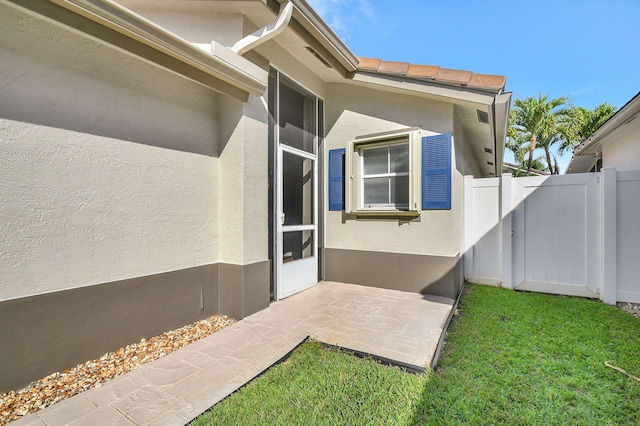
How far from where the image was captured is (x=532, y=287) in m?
5.52

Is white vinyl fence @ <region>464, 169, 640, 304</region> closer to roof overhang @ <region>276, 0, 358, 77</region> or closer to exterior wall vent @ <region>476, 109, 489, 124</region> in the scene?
exterior wall vent @ <region>476, 109, 489, 124</region>

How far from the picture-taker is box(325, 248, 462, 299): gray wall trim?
17.4ft

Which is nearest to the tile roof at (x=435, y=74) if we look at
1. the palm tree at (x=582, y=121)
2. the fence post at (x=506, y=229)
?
the fence post at (x=506, y=229)

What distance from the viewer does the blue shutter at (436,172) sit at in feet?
17.0

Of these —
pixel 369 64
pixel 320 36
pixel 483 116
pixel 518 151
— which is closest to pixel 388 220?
pixel 483 116

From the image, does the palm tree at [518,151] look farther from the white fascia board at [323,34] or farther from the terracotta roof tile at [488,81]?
the white fascia board at [323,34]

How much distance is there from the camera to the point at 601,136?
24.2ft

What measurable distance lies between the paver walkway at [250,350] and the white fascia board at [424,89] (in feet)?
11.7

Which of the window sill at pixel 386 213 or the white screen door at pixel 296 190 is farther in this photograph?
the window sill at pixel 386 213

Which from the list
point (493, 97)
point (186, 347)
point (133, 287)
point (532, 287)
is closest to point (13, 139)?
point (133, 287)

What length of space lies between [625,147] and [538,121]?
15.1m

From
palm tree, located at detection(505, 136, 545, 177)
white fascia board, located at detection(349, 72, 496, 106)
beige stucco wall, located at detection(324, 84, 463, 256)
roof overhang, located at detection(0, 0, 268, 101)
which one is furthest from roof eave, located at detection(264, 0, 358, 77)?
palm tree, located at detection(505, 136, 545, 177)

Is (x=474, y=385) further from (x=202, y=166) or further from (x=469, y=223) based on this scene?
(x=202, y=166)

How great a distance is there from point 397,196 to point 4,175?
554 cm
